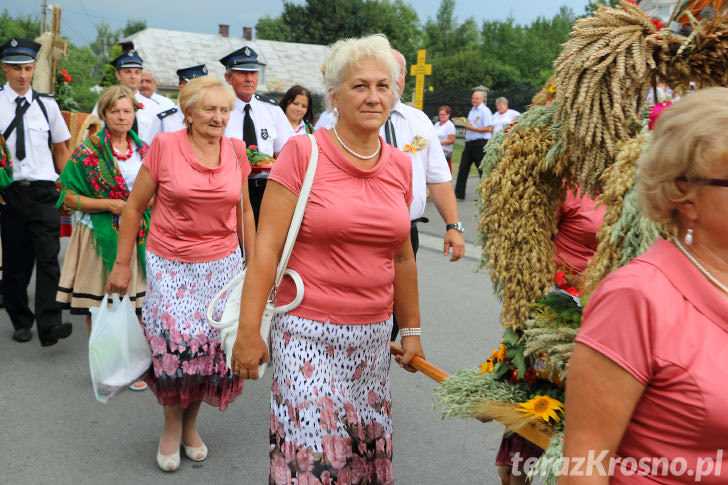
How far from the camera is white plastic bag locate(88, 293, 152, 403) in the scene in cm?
377

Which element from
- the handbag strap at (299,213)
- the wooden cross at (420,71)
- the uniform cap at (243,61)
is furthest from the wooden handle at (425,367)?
the wooden cross at (420,71)

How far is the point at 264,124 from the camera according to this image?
5730 mm

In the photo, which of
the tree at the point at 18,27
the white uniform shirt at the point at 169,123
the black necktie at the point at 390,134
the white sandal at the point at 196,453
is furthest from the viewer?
the tree at the point at 18,27

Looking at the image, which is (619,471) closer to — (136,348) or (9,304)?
(136,348)

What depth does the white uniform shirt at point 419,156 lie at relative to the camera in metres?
4.42

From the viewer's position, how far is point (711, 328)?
1.49 m

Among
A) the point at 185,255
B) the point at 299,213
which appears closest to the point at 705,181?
the point at 299,213

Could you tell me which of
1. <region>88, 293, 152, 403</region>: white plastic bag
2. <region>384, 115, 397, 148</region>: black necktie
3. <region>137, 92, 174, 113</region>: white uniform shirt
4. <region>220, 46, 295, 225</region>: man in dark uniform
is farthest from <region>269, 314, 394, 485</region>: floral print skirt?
<region>137, 92, 174, 113</region>: white uniform shirt

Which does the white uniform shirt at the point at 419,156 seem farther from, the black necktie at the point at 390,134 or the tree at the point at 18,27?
the tree at the point at 18,27

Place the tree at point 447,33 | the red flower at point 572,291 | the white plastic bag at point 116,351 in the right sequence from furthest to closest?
the tree at point 447,33 → the white plastic bag at point 116,351 → the red flower at point 572,291

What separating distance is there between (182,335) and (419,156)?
1773 mm

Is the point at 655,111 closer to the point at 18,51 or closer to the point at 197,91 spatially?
the point at 197,91

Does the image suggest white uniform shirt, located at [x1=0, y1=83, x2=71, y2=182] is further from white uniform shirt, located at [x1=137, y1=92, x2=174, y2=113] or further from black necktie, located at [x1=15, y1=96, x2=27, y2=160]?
white uniform shirt, located at [x1=137, y1=92, x2=174, y2=113]

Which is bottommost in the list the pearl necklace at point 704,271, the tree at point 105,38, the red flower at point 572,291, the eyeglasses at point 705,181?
the tree at point 105,38
